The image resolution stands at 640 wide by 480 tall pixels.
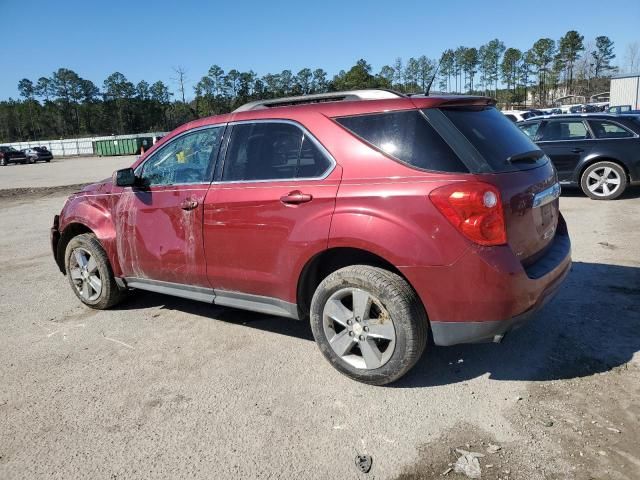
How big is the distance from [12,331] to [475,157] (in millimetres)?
4356

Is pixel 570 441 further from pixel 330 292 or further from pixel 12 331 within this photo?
pixel 12 331

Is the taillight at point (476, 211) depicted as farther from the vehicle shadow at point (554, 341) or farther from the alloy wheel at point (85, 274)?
the alloy wheel at point (85, 274)

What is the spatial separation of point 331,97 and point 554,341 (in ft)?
8.12

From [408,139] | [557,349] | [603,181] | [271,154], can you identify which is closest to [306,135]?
[271,154]

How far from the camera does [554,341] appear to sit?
3771 mm

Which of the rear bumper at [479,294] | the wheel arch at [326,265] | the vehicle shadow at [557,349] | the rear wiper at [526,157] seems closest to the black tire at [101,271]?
the wheel arch at [326,265]

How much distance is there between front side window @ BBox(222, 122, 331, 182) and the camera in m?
3.41

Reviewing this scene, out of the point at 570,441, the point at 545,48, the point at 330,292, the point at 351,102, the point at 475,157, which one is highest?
the point at 545,48

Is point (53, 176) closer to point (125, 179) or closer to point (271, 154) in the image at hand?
point (125, 179)

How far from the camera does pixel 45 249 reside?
320 inches

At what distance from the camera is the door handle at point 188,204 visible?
3947mm

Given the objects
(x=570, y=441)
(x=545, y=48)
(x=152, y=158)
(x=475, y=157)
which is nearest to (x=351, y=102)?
(x=475, y=157)

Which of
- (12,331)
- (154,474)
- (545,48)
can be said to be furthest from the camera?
(545,48)

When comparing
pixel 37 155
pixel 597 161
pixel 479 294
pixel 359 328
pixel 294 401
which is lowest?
pixel 294 401
